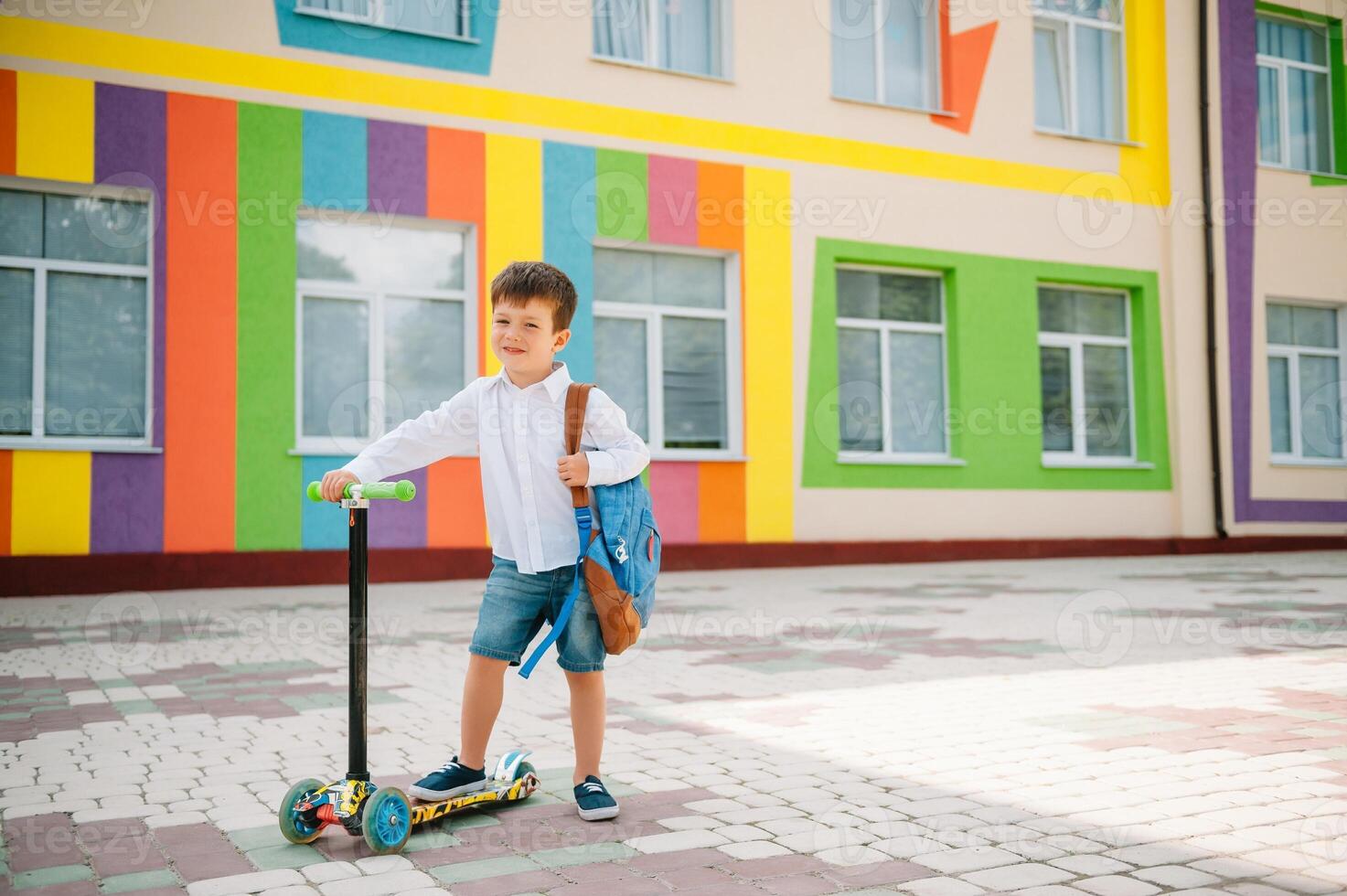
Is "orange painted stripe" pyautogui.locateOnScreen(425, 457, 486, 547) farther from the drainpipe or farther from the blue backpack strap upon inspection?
the drainpipe

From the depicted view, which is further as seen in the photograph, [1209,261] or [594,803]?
[1209,261]

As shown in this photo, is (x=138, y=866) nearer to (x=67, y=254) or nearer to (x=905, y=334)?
(x=67, y=254)

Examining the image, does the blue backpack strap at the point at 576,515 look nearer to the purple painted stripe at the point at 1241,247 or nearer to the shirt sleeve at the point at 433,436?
the shirt sleeve at the point at 433,436

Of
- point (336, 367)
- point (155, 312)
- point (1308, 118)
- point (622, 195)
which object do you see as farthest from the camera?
point (1308, 118)

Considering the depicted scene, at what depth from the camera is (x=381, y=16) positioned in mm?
11617

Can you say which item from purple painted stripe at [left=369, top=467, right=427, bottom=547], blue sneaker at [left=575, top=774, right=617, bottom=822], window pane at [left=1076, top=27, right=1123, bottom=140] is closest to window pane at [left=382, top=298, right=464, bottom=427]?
purple painted stripe at [left=369, top=467, right=427, bottom=547]

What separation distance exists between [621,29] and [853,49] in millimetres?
2927

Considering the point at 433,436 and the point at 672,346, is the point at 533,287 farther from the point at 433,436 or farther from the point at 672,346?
the point at 672,346

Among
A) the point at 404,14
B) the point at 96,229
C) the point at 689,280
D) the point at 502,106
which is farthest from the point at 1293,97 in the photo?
the point at 96,229

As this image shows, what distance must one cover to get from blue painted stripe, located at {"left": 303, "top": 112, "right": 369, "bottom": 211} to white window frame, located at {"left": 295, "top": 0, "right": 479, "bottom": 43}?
0.90 meters

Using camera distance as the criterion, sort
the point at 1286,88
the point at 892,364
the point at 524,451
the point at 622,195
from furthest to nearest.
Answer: the point at 1286,88, the point at 892,364, the point at 622,195, the point at 524,451

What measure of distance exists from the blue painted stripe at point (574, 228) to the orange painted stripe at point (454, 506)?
1490 millimetres

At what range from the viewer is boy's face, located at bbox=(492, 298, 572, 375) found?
336 cm

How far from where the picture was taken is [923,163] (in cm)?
1424
